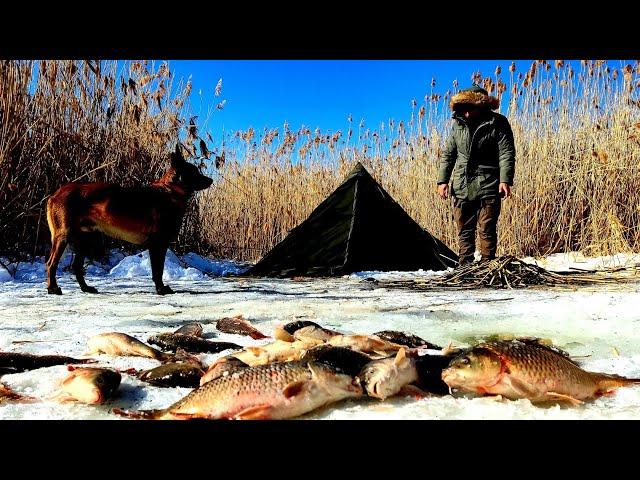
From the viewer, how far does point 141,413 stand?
1576 millimetres

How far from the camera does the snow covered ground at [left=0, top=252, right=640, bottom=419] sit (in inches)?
63.8

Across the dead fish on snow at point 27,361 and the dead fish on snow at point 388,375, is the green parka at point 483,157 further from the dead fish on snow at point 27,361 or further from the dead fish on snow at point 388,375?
the dead fish on snow at point 27,361

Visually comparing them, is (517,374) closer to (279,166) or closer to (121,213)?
(121,213)

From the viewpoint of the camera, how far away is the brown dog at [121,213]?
4047 mm

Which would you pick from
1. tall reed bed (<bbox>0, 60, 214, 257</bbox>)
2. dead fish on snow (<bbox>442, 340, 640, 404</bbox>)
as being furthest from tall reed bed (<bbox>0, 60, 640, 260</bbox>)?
dead fish on snow (<bbox>442, 340, 640, 404</bbox>)

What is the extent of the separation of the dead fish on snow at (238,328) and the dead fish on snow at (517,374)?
1169 millimetres

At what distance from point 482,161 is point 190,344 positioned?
3876 millimetres

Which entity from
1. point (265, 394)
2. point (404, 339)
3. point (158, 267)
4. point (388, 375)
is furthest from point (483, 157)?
point (265, 394)

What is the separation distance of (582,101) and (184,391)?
7.09 meters

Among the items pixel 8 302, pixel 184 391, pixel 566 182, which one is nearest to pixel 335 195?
pixel 566 182

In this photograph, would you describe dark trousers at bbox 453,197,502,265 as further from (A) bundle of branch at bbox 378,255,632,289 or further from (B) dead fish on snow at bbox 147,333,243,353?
(B) dead fish on snow at bbox 147,333,243,353

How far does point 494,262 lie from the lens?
501 cm

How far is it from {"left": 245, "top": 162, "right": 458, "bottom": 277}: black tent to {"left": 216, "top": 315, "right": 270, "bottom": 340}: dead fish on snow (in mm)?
3282

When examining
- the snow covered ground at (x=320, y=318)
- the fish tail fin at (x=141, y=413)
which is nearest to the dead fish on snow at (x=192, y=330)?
the snow covered ground at (x=320, y=318)
